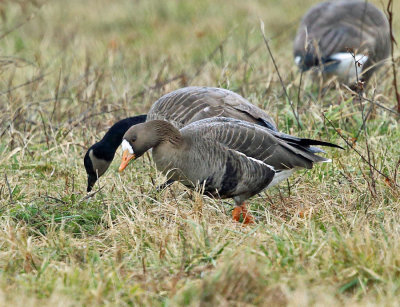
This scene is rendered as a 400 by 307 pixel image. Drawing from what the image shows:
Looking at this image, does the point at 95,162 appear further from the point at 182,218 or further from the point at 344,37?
the point at 344,37

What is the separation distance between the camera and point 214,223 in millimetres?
4305

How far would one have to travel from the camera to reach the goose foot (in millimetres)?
4492

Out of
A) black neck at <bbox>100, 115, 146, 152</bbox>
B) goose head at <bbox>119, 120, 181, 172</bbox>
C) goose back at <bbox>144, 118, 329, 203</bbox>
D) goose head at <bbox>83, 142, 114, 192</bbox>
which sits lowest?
goose head at <bbox>83, 142, 114, 192</bbox>

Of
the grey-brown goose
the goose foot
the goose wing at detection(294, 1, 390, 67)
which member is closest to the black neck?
the goose foot

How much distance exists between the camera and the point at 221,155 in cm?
457

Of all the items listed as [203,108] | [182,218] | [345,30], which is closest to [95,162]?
[203,108]

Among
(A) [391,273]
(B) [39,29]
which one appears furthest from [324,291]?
(B) [39,29]

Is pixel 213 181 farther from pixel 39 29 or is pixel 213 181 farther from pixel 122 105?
pixel 39 29

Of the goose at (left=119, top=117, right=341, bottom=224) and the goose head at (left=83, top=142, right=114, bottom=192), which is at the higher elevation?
the goose at (left=119, top=117, right=341, bottom=224)

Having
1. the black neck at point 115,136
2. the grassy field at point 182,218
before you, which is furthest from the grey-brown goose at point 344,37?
the black neck at point 115,136

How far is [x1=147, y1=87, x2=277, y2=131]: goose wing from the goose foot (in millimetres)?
800

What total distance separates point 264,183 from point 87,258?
142 centimetres

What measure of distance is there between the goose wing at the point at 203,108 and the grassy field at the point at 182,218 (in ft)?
1.47

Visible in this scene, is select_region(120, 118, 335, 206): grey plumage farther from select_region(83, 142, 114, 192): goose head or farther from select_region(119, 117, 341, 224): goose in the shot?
select_region(83, 142, 114, 192): goose head
